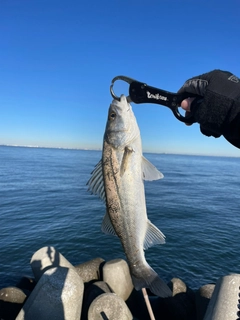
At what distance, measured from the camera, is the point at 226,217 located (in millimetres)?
24906

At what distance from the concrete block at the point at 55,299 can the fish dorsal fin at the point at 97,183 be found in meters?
4.54

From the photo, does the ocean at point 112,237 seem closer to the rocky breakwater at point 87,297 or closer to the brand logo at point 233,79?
the rocky breakwater at point 87,297

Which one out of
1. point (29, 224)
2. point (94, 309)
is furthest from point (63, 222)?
point (94, 309)

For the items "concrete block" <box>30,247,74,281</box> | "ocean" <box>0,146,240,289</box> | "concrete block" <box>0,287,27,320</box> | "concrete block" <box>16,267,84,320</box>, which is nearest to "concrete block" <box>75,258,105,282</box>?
"concrete block" <box>30,247,74,281</box>

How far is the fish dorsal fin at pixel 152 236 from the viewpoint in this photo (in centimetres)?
436

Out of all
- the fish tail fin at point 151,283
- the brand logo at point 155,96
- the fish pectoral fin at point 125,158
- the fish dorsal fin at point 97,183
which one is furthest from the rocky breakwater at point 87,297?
the brand logo at point 155,96

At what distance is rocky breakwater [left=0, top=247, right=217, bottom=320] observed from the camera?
23.1 ft

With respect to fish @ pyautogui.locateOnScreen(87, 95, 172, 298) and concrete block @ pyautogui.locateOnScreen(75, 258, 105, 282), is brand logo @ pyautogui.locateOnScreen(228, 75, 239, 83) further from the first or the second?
concrete block @ pyautogui.locateOnScreen(75, 258, 105, 282)

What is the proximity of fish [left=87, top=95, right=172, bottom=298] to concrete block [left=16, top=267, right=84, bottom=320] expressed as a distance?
392 centimetres

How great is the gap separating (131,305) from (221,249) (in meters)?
10.2

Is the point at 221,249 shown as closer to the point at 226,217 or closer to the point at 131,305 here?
the point at 226,217

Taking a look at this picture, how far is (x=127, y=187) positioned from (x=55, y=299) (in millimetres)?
5175

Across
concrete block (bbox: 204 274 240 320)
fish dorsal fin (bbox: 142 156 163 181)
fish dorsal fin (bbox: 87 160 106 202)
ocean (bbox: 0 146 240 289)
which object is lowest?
ocean (bbox: 0 146 240 289)

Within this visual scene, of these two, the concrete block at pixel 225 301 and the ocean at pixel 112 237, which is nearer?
the concrete block at pixel 225 301
